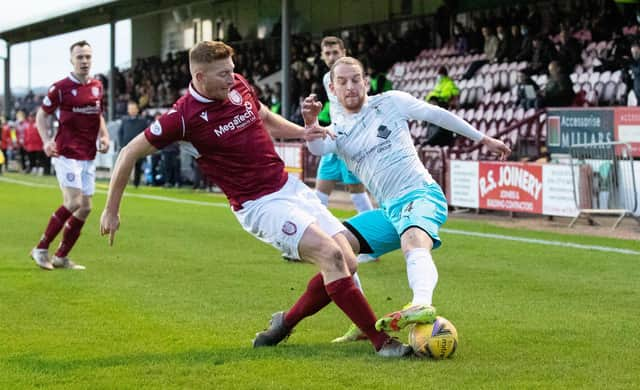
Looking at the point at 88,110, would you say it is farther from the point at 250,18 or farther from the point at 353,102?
the point at 250,18

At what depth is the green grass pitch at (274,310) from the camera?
6465mm

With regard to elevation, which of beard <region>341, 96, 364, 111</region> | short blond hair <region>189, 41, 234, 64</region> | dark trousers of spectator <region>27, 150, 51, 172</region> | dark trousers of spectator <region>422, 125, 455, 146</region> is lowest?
beard <region>341, 96, 364, 111</region>

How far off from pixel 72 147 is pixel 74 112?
377 mm

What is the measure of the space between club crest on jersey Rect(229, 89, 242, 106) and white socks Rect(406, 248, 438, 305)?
140 cm

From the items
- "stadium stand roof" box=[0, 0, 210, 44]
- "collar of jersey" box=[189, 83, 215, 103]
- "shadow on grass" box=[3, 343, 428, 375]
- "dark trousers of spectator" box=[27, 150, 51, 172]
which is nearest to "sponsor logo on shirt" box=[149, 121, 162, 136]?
"collar of jersey" box=[189, 83, 215, 103]

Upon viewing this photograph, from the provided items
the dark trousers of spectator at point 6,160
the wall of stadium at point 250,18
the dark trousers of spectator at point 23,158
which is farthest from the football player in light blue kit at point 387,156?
the dark trousers of spectator at point 23,158

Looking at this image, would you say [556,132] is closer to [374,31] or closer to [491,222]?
[491,222]

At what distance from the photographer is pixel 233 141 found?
7.07 m

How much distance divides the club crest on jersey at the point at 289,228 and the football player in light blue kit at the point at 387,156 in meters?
0.66

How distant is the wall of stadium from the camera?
1422 inches

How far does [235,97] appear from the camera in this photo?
715 cm

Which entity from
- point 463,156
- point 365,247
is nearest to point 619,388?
point 365,247

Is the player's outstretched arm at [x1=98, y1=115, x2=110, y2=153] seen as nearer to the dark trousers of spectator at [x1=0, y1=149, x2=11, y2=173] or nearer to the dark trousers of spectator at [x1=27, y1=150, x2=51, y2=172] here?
the dark trousers of spectator at [x1=27, y1=150, x2=51, y2=172]

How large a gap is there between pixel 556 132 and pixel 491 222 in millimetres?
1977
